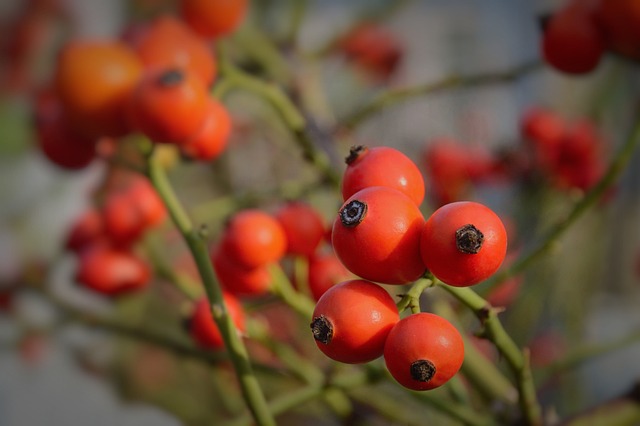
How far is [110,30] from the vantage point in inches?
43.6

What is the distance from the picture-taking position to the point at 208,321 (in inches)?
18.1

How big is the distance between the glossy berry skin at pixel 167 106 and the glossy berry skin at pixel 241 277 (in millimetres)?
94

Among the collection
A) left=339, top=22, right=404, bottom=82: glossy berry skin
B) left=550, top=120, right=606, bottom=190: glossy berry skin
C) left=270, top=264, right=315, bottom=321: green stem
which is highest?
left=339, top=22, right=404, bottom=82: glossy berry skin

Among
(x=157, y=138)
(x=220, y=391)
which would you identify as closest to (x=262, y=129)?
(x=220, y=391)

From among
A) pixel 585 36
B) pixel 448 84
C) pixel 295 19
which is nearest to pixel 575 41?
pixel 585 36

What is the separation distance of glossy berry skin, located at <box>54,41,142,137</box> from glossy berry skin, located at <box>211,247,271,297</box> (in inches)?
5.1

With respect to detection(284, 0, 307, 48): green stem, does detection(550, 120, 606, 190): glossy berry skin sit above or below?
above

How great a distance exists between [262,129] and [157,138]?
789mm

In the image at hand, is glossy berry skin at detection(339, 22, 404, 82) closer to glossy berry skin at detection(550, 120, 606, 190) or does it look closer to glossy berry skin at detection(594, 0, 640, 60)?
glossy berry skin at detection(550, 120, 606, 190)

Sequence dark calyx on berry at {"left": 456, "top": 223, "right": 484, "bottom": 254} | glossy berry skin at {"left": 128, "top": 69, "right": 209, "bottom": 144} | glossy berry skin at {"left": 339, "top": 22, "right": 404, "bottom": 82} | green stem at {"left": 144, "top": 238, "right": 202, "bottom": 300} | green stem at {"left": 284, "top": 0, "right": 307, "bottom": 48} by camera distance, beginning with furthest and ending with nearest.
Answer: glossy berry skin at {"left": 339, "top": 22, "right": 404, "bottom": 82} < green stem at {"left": 284, "top": 0, "right": 307, "bottom": 48} < green stem at {"left": 144, "top": 238, "right": 202, "bottom": 300} < glossy berry skin at {"left": 128, "top": 69, "right": 209, "bottom": 144} < dark calyx on berry at {"left": 456, "top": 223, "right": 484, "bottom": 254}

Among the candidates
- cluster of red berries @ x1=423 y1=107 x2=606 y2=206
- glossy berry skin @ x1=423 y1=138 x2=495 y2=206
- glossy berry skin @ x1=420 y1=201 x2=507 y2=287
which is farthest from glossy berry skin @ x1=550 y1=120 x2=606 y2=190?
glossy berry skin @ x1=420 y1=201 x2=507 y2=287

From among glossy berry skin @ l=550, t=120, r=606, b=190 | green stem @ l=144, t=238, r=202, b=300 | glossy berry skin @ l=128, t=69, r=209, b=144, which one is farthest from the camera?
glossy berry skin @ l=550, t=120, r=606, b=190

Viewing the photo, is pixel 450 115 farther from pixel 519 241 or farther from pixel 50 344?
pixel 50 344

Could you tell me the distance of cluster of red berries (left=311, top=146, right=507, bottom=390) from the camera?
281 mm
